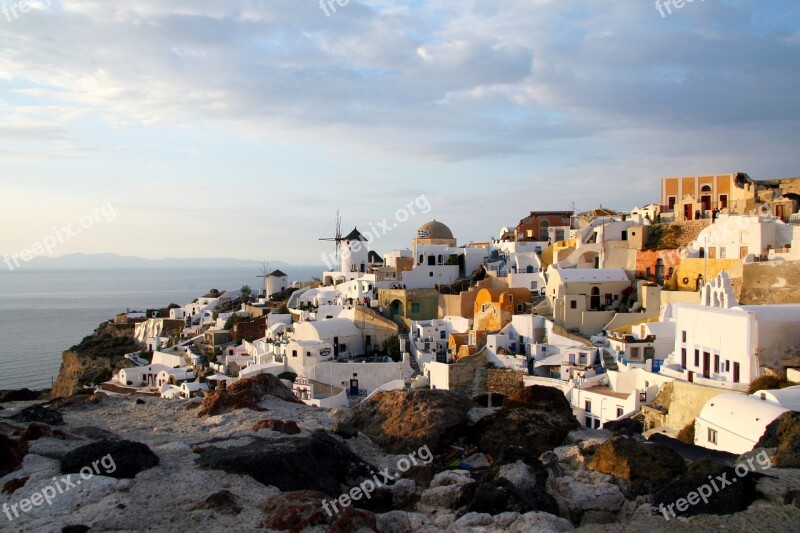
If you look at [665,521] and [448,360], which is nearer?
[665,521]

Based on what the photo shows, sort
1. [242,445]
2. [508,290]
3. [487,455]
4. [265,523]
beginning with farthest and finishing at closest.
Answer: [508,290]
[487,455]
[242,445]
[265,523]

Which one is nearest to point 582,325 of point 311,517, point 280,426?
point 280,426

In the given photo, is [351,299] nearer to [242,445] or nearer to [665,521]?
[242,445]

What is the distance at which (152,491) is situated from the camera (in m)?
9.37

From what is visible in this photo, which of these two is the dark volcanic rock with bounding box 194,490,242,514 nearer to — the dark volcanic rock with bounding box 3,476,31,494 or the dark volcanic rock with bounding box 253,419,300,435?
the dark volcanic rock with bounding box 3,476,31,494

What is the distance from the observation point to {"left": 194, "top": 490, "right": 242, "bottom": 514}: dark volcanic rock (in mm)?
8703

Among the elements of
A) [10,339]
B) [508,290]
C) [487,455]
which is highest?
[508,290]

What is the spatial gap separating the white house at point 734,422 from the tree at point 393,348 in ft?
53.9

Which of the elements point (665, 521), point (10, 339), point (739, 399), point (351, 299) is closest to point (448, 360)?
point (351, 299)

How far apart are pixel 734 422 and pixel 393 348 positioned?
1811 centimetres

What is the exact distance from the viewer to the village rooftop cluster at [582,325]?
672 inches

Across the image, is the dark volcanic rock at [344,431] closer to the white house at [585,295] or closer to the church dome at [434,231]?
the white house at [585,295]

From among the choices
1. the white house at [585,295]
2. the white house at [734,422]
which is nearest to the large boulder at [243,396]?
the white house at [734,422]

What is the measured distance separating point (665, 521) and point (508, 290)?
21.3m
